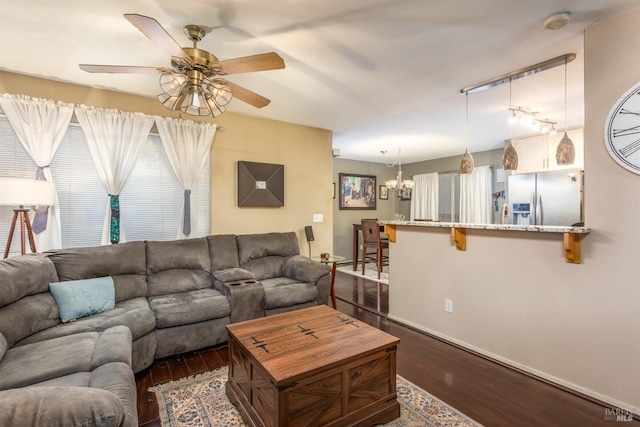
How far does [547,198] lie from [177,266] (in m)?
5.07

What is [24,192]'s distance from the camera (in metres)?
2.38

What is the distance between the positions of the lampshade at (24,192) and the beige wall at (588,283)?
12.3 ft

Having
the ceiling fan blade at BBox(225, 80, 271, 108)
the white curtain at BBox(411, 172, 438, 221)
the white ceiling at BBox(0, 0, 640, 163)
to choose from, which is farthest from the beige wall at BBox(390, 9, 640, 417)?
the white curtain at BBox(411, 172, 438, 221)

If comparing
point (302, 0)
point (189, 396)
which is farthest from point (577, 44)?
point (189, 396)

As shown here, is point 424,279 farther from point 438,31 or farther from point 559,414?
point 438,31

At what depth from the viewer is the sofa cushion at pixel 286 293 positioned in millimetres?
3084

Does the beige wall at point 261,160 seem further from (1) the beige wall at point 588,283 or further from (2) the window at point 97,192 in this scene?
(1) the beige wall at point 588,283

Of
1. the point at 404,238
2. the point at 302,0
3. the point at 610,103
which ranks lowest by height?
the point at 404,238

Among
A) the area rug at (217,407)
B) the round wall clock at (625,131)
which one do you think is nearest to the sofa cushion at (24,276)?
the area rug at (217,407)

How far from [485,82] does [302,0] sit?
82.8 inches

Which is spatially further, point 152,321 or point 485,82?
point 485,82

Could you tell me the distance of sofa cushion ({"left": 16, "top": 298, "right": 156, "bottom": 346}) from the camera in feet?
6.70

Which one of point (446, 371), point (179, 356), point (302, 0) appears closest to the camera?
point (302, 0)

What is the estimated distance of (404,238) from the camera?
11.2 feet
